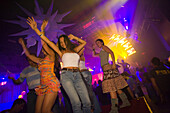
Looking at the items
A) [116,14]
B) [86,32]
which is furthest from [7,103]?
[116,14]

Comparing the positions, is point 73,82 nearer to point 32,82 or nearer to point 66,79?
point 66,79

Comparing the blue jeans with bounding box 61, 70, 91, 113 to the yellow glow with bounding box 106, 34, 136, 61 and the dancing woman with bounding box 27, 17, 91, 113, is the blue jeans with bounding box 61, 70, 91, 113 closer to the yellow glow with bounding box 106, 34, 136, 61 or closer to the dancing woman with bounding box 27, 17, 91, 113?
the dancing woman with bounding box 27, 17, 91, 113

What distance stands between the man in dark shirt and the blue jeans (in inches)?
117

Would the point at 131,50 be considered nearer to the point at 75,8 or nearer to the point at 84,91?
the point at 75,8

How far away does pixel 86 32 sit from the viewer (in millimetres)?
11914

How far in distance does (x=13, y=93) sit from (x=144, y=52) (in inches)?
970

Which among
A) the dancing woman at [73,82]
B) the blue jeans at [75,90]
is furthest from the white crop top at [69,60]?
the blue jeans at [75,90]

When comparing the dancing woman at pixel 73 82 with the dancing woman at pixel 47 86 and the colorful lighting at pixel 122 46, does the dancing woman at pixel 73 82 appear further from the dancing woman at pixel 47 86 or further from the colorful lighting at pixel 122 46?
the colorful lighting at pixel 122 46

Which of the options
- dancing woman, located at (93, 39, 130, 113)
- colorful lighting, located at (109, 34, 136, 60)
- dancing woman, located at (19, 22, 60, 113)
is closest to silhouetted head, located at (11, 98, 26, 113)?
dancing woman, located at (19, 22, 60, 113)

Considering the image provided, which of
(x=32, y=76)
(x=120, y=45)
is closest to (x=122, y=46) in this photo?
(x=120, y=45)

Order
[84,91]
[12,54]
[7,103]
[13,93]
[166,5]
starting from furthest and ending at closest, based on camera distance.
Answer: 1. [13,93]
2. [7,103]
3. [12,54]
4. [166,5]
5. [84,91]

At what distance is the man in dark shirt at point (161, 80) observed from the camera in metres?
3.33

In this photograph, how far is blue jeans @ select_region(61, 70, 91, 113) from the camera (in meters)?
1.84

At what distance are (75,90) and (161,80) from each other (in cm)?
327
